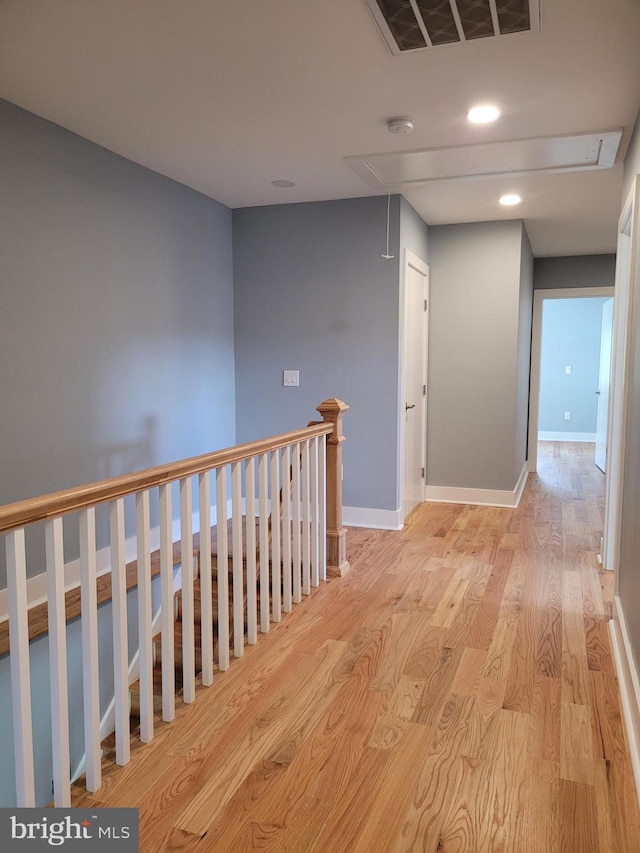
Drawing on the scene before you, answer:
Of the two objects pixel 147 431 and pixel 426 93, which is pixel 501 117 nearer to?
pixel 426 93

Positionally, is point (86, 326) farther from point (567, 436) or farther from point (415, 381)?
point (567, 436)

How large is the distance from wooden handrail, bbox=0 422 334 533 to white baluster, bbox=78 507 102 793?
62 millimetres

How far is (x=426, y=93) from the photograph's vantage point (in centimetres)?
258

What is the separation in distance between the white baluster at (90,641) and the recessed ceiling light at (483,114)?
2352mm

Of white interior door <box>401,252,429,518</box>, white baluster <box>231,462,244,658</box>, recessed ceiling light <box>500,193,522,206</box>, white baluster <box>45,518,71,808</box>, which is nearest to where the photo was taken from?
white baluster <box>45,518,71,808</box>

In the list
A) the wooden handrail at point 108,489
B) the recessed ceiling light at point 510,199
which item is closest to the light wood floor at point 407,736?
the wooden handrail at point 108,489

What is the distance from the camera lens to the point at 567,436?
30.8 feet

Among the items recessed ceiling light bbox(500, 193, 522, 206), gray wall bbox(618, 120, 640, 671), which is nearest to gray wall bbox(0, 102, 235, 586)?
recessed ceiling light bbox(500, 193, 522, 206)

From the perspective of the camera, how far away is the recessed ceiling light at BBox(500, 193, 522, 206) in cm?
417

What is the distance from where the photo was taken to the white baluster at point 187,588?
2068 mm

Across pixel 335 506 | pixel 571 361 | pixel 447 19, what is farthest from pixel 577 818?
pixel 571 361

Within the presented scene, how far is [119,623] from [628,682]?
1692mm

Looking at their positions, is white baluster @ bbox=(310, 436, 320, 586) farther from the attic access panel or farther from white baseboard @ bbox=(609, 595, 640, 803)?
the attic access panel

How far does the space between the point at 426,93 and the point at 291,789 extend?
2615 mm
